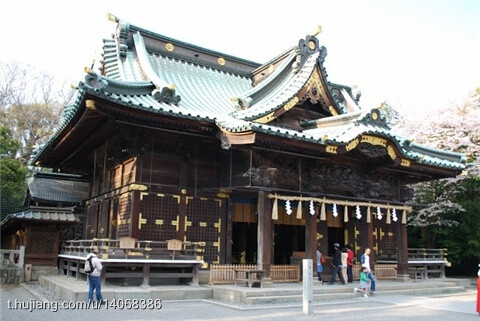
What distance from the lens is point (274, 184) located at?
14.1 metres

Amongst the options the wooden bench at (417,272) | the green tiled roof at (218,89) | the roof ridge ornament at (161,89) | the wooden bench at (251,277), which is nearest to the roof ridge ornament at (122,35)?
the green tiled roof at (218,89)

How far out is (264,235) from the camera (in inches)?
539

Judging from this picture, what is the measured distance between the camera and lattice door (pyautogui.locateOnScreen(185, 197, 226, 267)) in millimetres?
14727

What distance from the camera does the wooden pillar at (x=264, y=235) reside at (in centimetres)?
1358

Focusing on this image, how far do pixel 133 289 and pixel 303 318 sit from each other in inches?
193

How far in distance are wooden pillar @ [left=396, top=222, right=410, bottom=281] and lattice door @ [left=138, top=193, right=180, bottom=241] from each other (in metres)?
9.59

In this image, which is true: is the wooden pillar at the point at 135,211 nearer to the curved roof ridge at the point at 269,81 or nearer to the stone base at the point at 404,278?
the curved roof ridge at the point at 269,81

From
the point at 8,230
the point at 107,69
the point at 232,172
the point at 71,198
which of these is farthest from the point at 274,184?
the point at 8,230

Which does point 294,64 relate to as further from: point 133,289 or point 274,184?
point 133,289

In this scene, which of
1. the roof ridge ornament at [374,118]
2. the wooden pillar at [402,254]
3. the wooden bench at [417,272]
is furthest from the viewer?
the wooden bench at [417,272]

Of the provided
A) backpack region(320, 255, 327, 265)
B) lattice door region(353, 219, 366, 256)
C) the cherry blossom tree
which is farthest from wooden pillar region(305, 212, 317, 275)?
the cherry blossom tree

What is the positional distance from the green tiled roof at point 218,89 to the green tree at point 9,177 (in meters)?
8.67

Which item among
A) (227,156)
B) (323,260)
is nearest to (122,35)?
(227,156)

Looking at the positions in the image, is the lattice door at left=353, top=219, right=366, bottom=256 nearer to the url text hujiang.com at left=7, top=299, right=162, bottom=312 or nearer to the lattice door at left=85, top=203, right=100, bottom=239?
the url text hujiang.com at left=7, top=299, right=162, bottom=312
